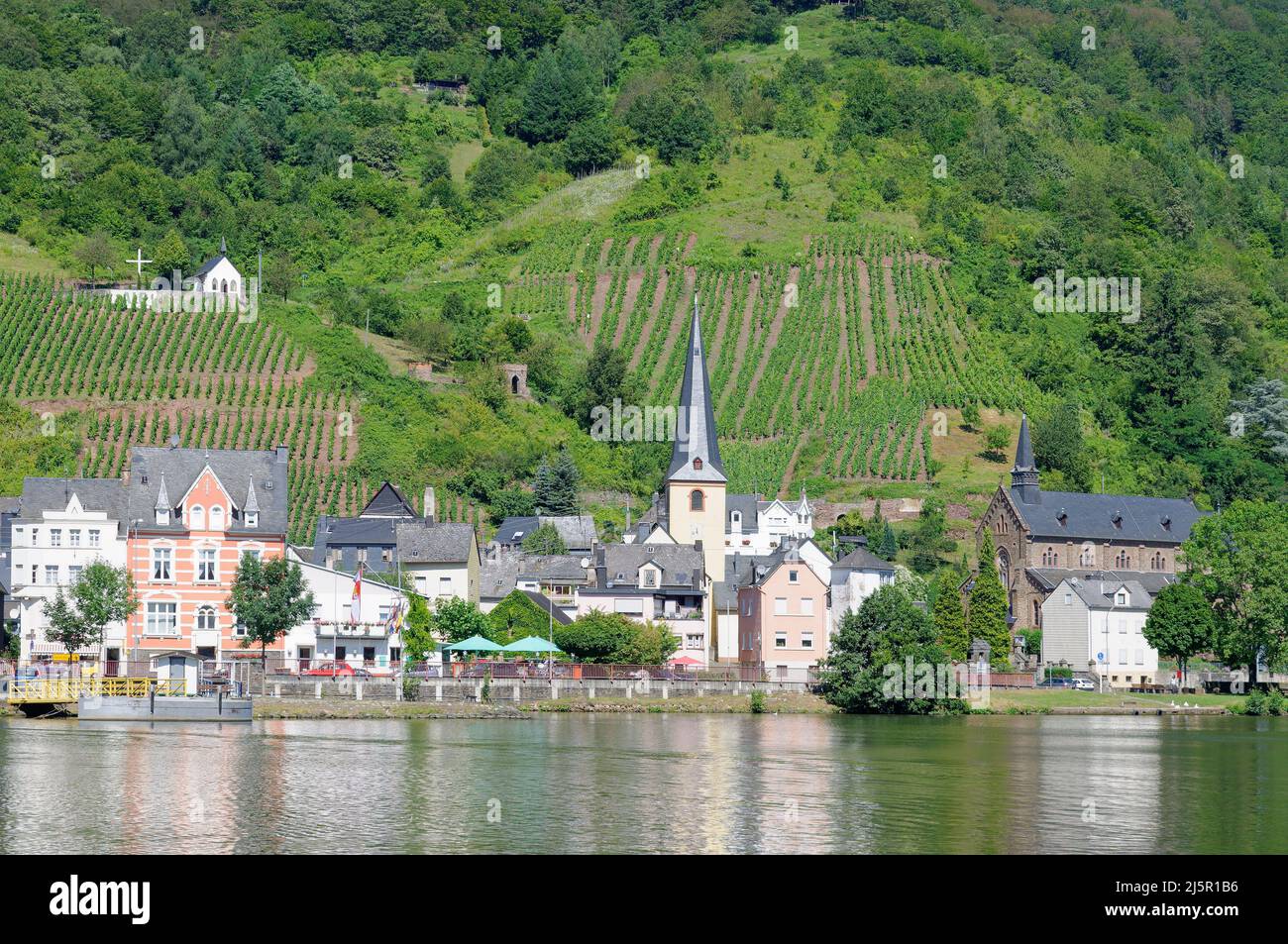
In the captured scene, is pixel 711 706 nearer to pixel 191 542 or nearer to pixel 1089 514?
pixel 191 542

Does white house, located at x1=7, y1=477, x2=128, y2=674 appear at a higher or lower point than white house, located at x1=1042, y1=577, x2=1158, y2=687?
higher

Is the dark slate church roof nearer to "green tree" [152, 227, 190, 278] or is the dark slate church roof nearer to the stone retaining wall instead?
the stone retaining wall

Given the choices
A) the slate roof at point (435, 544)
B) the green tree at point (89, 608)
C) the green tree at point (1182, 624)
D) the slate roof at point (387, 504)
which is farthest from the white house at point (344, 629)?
the green tree at point (1182, 624)

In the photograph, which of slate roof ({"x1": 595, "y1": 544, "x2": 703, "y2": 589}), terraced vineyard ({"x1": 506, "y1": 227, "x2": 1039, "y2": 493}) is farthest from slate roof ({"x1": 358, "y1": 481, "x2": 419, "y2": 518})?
terraced vineyard ({"x1": 506, "y1": 227, "x2": 1039, "y2": 493})

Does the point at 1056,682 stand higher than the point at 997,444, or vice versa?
the point at 997,444

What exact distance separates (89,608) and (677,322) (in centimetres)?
10057

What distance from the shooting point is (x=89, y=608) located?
7819 centimetres

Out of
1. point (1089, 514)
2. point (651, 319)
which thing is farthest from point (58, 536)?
point (651, 319)

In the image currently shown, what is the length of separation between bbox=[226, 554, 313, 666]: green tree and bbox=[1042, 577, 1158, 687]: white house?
143 ft

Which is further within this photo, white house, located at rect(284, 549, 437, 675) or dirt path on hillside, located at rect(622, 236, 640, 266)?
dirt path on hillside, located at rect(622, 236, 640, 266)

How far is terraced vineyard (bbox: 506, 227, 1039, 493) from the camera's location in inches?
5689

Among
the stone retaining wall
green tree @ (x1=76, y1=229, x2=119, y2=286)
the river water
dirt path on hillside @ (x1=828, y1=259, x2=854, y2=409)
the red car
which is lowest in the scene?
the river water

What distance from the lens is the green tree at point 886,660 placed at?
8000 centimetres
